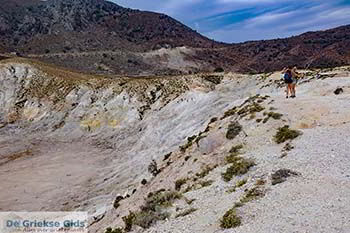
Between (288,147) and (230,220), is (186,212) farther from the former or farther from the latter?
(288,147)

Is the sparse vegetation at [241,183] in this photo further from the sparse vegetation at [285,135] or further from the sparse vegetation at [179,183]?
A: the sparse vegetation at [179,183]

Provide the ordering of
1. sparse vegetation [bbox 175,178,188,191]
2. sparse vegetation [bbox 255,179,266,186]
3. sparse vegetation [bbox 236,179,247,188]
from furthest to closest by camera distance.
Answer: sparse vegetation [bbox 175,178,188,191] < sparse vegetation [bbox 236,179,247,188] < sparse vegetation [bbox 255,179,266,186]

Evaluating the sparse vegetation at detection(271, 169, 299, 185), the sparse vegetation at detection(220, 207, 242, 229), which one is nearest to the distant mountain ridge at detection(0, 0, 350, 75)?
the sparse vegetation at detection(271, 169, 299, 185)

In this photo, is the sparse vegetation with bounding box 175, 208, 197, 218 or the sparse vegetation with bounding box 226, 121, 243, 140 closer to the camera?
the sparse vegetation with bounding box 175, 208, 197, 218

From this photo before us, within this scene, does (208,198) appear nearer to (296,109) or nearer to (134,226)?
(134,226)

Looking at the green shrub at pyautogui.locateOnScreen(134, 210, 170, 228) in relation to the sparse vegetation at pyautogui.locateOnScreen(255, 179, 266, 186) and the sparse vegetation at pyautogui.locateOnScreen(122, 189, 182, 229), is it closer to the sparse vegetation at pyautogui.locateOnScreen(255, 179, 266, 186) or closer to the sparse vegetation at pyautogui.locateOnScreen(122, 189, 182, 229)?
the sparse vegetation at pyautogui.locateOnScreen(122, 189, 182, 229)

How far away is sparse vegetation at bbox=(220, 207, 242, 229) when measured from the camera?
47.9ft

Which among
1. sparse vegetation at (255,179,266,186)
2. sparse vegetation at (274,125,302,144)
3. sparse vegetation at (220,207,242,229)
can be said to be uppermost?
sparse vegetation at (274,125,302,144)

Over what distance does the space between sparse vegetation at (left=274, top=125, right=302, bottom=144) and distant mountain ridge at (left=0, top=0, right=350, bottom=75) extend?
7868 cm

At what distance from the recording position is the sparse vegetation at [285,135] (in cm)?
2228

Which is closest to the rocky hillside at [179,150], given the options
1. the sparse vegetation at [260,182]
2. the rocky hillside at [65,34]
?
the sparse vegetation at [260,182]

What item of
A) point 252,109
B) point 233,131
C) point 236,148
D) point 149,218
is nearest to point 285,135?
point 236,148

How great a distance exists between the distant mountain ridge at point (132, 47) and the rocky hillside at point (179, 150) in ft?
160

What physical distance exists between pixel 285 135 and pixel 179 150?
39.3 feet
